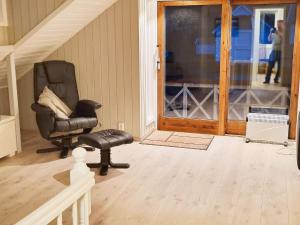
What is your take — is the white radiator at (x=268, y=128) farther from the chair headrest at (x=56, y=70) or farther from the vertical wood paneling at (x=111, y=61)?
the chair headrest at (x=56, y=70)

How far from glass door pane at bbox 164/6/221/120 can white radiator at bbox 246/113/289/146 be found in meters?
0.63

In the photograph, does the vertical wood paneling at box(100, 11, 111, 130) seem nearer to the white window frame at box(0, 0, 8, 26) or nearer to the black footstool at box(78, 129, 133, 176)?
the black footstool at box(78, 129, 133, 176)

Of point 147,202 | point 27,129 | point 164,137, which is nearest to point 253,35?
point 164,137

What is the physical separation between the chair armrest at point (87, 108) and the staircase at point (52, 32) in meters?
0.86

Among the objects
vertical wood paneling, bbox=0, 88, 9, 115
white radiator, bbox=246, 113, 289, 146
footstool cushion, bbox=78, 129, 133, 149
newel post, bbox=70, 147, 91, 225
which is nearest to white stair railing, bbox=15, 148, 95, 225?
newel post, bbox=70, 147, 91, 225

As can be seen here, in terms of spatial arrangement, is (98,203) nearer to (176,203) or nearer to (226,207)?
(176,203)

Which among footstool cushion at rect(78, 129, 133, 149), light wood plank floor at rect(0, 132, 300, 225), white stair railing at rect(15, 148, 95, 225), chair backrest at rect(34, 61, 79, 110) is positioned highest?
chair backrest at rect(34, 61, 79, 110)

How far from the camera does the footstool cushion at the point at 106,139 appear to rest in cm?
383

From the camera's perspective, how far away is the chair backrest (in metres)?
4.71

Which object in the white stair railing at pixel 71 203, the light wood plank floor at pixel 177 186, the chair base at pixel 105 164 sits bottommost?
the light wood plank floor at pixel 177 186

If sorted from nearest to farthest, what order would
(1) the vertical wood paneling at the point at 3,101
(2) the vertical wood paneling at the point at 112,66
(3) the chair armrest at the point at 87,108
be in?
(3) the chair armrest at the point at 87,108 < (2) the vertical wood paneling at the point at 112,66 < (1) the vertical wood paneling at the point at 3,101

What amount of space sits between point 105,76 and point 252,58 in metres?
1.94

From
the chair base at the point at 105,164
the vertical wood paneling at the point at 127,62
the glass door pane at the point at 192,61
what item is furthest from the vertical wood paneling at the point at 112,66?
the chair base at the point at 105,164

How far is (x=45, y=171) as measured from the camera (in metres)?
4.07
